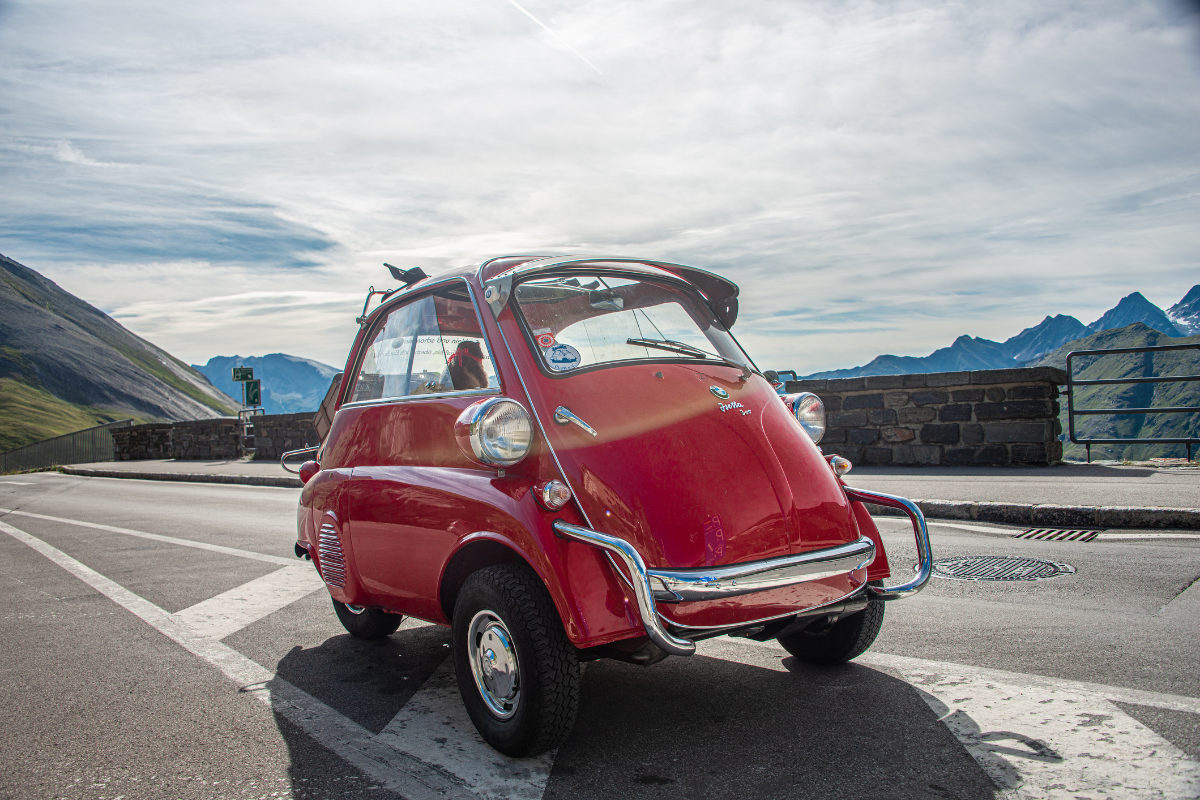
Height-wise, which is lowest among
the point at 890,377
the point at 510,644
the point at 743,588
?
the point at 510,644

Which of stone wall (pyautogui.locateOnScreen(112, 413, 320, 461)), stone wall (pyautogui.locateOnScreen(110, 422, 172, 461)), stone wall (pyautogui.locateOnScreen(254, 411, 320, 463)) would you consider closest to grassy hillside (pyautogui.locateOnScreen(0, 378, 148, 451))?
stone wall (pyautogui.locateOnScreen(110, 422, 172, 461))

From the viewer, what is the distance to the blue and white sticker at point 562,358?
333 centimetres

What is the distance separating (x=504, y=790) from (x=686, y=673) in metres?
1.32

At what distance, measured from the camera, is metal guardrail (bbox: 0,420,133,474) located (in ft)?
127

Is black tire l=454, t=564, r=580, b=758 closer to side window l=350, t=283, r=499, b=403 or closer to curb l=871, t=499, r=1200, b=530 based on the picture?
side window l=350, t=283, r=499, b=403

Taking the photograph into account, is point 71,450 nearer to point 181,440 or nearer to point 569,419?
point 181,440

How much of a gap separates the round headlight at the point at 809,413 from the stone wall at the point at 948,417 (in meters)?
8.63

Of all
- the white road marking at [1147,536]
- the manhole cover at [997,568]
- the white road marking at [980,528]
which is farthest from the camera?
Answer: the white road marking at [980,528]

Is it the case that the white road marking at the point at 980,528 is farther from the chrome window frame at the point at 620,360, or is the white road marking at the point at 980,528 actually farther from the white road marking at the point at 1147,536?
the chrome window frame at the point at 620,360

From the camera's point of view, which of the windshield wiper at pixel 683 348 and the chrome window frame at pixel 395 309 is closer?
the chrome window frame at pixel 395 309

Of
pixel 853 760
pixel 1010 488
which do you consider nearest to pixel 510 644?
pixel 853 760

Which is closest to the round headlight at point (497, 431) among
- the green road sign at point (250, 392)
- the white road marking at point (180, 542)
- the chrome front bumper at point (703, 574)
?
the chrome front bumper at point (703, 574)

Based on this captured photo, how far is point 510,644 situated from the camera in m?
2.96

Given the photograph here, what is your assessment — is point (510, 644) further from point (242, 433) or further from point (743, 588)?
point (242, 433)
